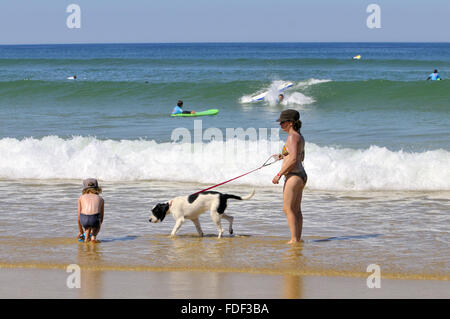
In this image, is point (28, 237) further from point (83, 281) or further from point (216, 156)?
point (216, 156)

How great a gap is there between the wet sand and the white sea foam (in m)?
6.32

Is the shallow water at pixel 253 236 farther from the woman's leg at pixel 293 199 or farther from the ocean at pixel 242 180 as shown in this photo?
the woman's leg at pixel 293 199

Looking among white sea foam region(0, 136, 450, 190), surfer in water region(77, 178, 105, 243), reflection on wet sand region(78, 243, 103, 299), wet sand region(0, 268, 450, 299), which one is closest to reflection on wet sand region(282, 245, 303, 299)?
wet sand region(0, 268, 450, 299)

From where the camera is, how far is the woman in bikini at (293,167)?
7.64 metres

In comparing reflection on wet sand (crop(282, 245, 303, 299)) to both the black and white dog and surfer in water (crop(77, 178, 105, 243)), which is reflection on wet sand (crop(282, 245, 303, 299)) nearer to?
the black and white dog

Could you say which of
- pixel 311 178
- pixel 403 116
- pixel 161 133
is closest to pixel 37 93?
pixel 161 133

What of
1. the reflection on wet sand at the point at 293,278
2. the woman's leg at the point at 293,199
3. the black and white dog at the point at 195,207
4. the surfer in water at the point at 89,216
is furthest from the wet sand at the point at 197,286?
the black and white dog at the point at 195,207

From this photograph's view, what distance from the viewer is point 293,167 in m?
7.70

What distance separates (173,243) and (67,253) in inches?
51.9

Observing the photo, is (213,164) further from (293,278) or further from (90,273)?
(293,278)

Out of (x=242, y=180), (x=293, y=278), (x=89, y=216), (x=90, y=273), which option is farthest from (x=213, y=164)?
(x=293, y=278)

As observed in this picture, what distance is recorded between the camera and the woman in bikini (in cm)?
764

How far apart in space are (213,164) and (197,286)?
8258 mm

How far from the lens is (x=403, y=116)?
23.5 metres
